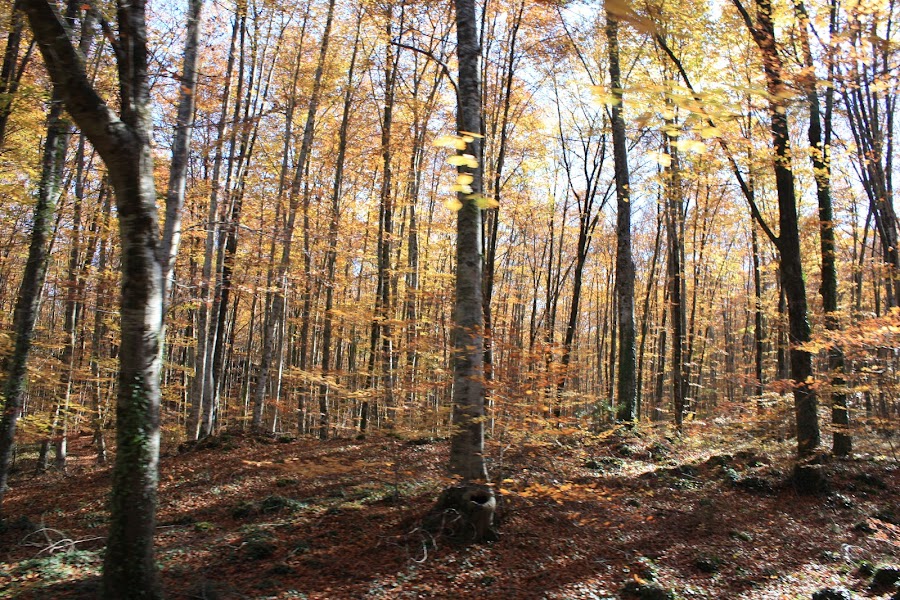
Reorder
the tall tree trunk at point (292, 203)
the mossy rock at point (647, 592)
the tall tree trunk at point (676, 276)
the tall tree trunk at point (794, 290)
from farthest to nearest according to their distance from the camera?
1. the tall tree trunk at point (676, 276)
2. the tall tree trunk at point (292, 203)
3. the tall tree trunk at point (794, 290)
4. the mossy rock at point (647, 592)

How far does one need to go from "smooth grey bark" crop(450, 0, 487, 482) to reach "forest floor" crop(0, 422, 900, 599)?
2.15 feet

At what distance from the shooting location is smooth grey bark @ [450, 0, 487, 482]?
503 centimetres

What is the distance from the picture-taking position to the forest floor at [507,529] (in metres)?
4.23

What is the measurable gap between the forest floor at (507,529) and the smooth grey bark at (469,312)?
66 cm

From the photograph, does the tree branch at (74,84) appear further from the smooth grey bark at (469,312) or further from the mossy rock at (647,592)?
the mossy rock at (647,592)

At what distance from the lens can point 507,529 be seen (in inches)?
208

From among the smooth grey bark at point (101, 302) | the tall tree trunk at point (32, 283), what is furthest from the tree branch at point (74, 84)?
the smooth grey bark at point (101, 302)

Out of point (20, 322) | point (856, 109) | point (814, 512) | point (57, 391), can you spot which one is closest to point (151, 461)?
point (20, 322)

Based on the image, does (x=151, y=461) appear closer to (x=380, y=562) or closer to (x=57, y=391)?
(x=380, y=562)

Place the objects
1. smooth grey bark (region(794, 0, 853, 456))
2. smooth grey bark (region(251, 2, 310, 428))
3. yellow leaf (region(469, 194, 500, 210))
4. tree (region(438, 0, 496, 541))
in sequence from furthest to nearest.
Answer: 1. smooth grey bark (region(251, 2, 310, 428))
2. smooth grey bark (region(794, 0, 853, 456))
3. tree (region(438, 0, 496, 541))
4. yellow leaf (region(469, 194, 500, 210))

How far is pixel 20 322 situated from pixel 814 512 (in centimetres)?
1087

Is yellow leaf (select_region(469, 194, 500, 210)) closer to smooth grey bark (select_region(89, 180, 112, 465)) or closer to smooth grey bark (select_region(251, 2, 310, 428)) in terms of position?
smooth grey bark (select_region(251, 2, 310, 428))

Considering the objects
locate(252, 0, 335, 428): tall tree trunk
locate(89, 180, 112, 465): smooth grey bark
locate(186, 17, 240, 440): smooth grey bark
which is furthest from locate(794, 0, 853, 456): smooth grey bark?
locate(89, 180, 112, 465): smooth grey bark

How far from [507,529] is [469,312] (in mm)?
2457
